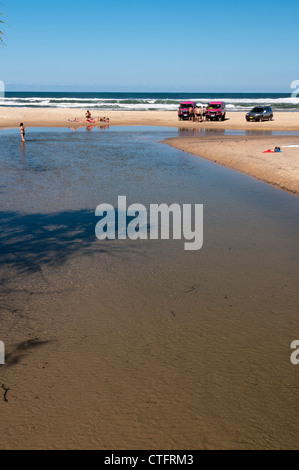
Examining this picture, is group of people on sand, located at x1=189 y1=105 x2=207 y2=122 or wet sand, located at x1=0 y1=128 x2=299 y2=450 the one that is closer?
wet sand, located at x1=0 y1=128 x2=299 y2=450

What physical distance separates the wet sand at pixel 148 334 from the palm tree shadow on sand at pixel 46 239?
3 centimetres

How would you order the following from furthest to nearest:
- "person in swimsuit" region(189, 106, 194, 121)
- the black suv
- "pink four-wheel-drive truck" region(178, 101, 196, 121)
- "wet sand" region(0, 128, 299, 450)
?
"person in swimsuit" region(189, 106, 194, 121)
"pink four-wheel-drive truck" region(178, 101, 196, 121)
the black suv
"wet sand" region(0, 128, 299, 450)

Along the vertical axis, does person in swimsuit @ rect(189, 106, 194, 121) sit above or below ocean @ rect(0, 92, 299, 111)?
below

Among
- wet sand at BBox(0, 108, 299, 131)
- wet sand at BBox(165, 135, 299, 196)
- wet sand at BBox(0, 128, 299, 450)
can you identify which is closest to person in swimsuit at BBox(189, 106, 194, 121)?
wet sand at BBox(0, 108, 299, 131)

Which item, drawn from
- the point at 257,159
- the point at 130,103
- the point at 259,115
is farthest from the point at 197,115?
the point at 130,103

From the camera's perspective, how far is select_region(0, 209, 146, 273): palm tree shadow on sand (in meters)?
7.56

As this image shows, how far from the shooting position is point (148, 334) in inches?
207

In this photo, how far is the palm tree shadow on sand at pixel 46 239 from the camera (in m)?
7.56

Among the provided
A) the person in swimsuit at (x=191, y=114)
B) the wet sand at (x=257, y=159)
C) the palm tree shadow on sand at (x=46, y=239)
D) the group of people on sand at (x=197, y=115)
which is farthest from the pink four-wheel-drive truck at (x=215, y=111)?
the palm tree shadow on sand at (x=46, y=239)

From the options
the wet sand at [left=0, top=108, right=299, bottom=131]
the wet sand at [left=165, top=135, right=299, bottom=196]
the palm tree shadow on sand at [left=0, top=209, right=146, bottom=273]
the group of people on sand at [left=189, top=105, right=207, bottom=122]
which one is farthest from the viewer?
the group of people on sand at [left=189, top=105, right=207, bottom=122]

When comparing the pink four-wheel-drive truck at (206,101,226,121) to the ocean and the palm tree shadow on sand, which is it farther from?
the palm tree shadow on sand

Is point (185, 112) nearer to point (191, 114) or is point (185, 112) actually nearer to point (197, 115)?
point (191, 114)

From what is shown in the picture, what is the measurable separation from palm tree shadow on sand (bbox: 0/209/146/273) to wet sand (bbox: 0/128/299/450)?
3cm
